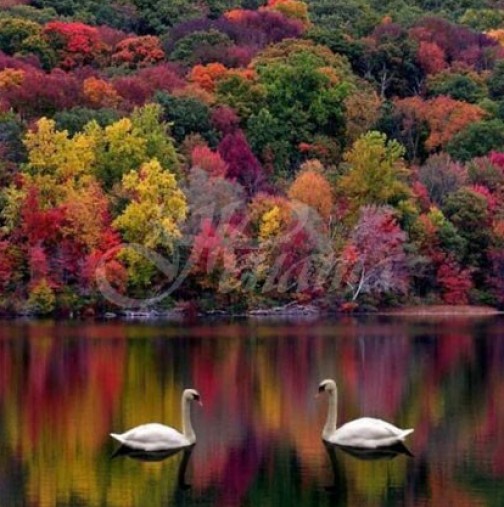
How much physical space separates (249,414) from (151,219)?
1226 inches

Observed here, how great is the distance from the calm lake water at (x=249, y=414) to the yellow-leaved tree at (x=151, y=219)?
1199 centimetres

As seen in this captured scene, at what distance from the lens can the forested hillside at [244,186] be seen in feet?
188

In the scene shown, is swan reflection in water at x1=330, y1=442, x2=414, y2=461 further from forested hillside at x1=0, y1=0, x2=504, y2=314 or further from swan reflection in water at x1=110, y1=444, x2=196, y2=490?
forested hillside at x1=0, y1=0, x2=504, y2=314

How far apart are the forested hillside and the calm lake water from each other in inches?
492

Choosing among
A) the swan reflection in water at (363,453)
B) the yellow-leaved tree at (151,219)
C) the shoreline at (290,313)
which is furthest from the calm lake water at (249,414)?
the yellow-leaved tree at (151,219)

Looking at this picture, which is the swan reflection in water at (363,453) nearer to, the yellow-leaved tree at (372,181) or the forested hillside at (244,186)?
the forested hillside at (244,186)

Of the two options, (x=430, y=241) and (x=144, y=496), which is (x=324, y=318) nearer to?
(x=430, y=241)

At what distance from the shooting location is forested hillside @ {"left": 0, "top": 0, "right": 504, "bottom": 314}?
57344 millimetres

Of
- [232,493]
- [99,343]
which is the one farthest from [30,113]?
[232,493]

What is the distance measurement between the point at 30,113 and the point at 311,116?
13406mm

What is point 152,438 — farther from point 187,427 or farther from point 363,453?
point 363,453

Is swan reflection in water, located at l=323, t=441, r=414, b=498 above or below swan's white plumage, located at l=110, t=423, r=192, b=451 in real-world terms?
below

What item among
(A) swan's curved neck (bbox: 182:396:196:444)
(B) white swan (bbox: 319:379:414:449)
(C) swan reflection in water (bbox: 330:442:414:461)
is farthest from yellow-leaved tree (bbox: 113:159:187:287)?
(C) swan reflection in water (bbox: 330:442:414:461)

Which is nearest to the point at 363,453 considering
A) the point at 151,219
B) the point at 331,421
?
the point at 331,421
